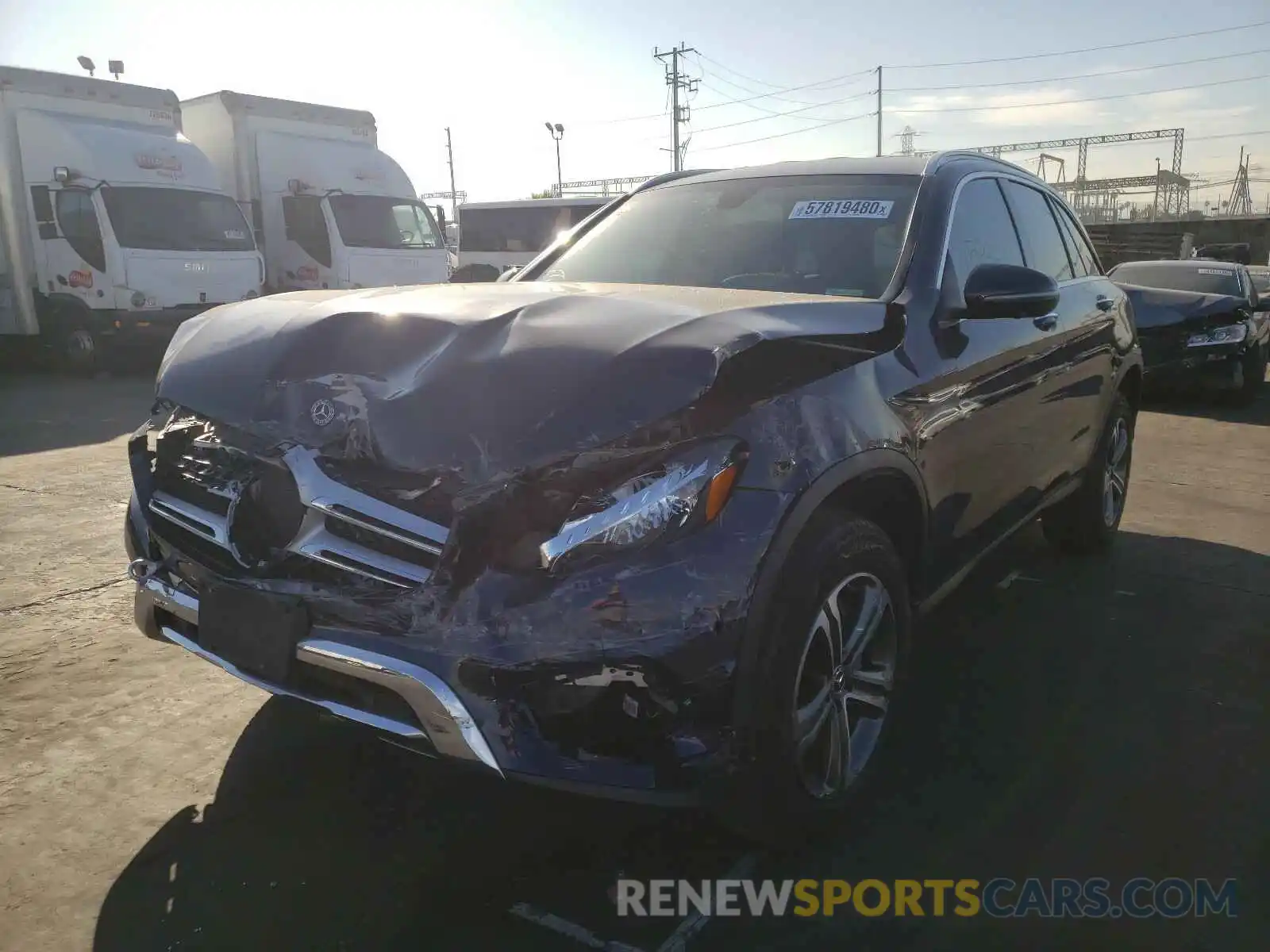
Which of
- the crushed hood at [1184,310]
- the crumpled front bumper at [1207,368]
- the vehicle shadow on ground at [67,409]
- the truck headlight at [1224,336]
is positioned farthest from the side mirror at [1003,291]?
the truck headlight at [1224,336]

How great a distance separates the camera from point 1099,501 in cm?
504

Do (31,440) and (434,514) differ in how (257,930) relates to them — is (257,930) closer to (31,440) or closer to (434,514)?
(434,514)

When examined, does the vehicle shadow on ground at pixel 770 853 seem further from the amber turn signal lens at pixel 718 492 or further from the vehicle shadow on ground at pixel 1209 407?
the vehicle shadow on ground at pixel 1209 407

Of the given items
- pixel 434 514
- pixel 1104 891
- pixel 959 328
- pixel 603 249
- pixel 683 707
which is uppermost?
pixel 603 249

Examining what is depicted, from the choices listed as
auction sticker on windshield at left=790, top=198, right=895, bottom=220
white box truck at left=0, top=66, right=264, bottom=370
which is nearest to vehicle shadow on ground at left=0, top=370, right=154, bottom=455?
white box truck at left=0, top=66, right=264, bottom=370

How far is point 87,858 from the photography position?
2.54 metres

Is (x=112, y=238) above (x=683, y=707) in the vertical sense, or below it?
above

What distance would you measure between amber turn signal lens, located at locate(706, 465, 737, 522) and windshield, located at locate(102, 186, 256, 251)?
512 inches

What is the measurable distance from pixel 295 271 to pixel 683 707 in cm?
1532

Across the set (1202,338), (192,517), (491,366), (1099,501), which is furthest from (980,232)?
(1202,338)

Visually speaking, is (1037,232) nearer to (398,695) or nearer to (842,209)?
(842,209)

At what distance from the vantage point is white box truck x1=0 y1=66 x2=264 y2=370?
42.1ft

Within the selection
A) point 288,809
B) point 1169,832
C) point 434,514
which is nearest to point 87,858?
point 288,809

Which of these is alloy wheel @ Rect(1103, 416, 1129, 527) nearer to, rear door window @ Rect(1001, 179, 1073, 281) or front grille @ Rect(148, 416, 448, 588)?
rear door window @ Rect(1001, 179, 1073, 281)
